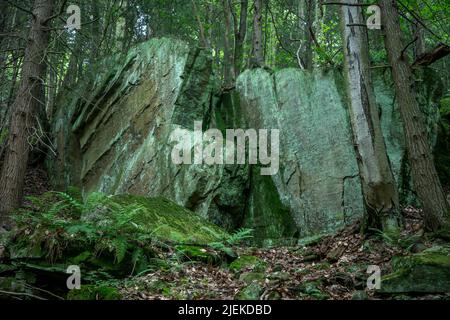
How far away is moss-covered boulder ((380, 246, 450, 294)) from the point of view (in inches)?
181

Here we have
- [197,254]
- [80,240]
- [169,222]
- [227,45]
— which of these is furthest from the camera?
[227,45]

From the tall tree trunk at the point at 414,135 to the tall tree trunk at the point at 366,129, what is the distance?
2.30 feet

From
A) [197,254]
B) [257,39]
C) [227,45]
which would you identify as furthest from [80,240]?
[227,45]

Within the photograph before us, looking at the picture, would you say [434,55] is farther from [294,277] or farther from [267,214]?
[294,277]

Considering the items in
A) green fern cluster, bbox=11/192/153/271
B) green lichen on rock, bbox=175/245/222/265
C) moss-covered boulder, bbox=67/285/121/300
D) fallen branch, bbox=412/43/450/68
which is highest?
fallen branch, bbox=412/43/450/68

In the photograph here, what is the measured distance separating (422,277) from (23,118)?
8443 millimetres

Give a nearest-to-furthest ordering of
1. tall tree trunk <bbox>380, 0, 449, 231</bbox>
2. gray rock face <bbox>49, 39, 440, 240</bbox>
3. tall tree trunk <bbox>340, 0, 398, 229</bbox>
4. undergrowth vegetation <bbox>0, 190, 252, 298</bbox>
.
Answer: undergrowth vegetation <bbox>0, 190, 252, 298</bbox> < tall tree trunk <bbox>380, 0, 449, 231</bbox> < tall tree trunk <bbox>340, 0, 398, 229</bbox> < gray rock face <bbox>49, 39, 440, 240</bbox>

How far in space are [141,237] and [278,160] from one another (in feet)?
19.0

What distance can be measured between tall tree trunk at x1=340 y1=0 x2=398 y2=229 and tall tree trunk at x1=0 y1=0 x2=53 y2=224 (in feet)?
20.7

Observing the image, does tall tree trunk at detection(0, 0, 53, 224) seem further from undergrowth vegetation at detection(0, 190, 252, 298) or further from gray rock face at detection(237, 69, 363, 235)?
gray rock face at detection(237, 69, 363, 235)

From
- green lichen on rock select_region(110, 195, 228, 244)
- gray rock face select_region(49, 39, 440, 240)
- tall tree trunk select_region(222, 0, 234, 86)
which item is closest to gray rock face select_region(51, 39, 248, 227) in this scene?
gray rock face select_region(49, 39, 440, 240)

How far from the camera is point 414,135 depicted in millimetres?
6941

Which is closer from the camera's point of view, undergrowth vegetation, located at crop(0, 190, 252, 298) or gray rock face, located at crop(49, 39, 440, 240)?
undergrowth vegetation, located at crop(0, 190, 252, 298)
